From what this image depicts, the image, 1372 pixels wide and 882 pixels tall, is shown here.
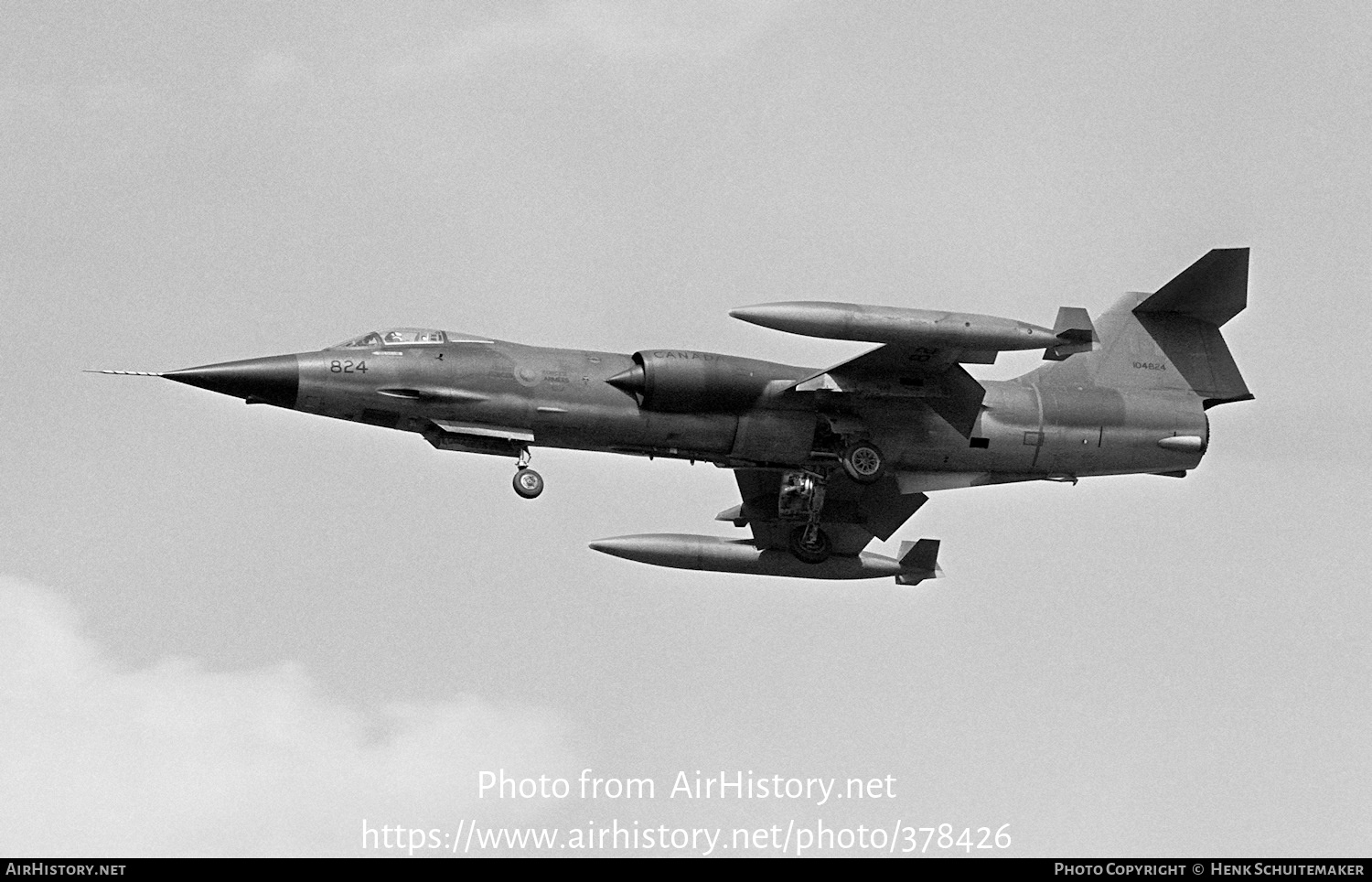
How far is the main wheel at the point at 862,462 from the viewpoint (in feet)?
111

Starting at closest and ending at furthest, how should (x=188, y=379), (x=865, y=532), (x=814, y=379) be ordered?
(x=188, y=379)
(x=814, y=379)
(x=865, y=532)

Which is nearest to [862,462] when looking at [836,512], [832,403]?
[832,403]

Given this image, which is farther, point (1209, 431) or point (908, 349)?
point (1209, 431)

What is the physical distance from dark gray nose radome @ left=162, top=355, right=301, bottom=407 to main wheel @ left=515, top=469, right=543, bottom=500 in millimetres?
3358

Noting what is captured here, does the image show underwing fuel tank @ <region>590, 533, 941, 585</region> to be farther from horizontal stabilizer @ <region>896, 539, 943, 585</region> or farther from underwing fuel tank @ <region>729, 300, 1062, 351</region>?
underwing fuel tank @ <region>729, 300, 1062, 351</region>

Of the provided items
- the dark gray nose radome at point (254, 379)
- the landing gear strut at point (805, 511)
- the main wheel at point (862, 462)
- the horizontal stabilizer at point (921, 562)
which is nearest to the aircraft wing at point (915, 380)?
the main wheel at point (862, 462)

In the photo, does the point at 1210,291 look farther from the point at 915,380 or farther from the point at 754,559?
the point at 754,559

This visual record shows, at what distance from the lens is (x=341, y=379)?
104ft

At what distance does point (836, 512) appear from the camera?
36750mm

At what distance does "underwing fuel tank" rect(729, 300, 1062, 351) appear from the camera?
3020 centimetres

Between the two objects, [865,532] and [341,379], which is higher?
[341,379]
